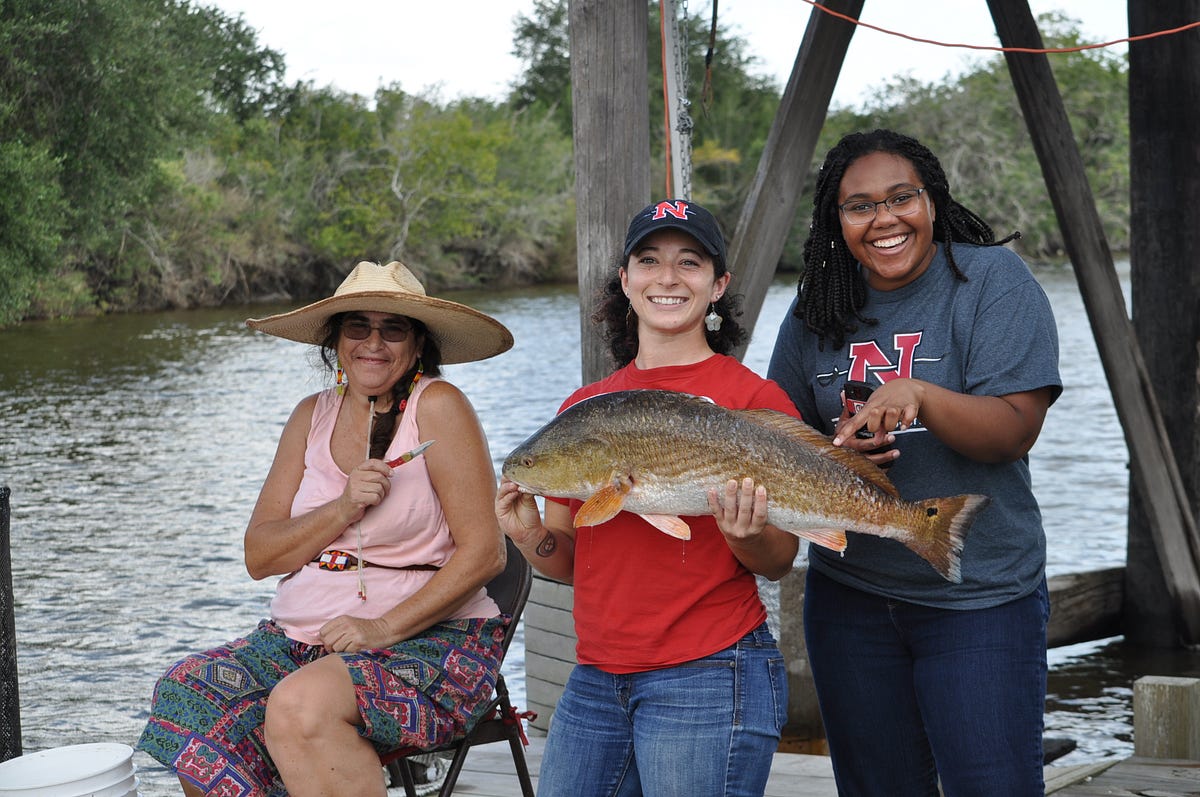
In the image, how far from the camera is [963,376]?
9.10 ft

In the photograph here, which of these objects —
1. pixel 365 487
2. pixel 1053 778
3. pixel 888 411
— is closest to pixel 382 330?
pixel 365 487

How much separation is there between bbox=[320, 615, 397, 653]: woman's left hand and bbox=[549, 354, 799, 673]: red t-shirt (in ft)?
2.67

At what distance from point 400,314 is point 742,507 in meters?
1.55

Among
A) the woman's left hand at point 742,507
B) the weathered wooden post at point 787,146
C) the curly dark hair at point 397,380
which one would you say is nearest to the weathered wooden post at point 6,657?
the curly dark hair at point 397,380

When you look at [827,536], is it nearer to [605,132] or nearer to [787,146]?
[605,132]

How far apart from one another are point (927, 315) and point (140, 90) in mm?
25360

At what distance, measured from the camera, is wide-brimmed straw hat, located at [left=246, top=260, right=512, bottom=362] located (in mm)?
3717

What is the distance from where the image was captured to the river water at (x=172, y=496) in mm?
8180

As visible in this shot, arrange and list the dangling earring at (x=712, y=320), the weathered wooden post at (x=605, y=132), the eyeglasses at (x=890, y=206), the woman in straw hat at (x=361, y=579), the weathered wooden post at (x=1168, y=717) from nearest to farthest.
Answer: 1. the eyeglasses at (x=890, y=206)
2. the dangling earring at (x=712, y=320)
3. the woman in straw hat at (x=361, y=579)
4. the weathered wooden post at (x=605, y=132)
5. the weathered wooden post at (x=1168, y=717)

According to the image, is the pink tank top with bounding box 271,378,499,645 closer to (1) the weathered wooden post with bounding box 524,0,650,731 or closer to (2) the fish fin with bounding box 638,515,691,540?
(1) the weathered wooden post with bounding box 524,0,650,731

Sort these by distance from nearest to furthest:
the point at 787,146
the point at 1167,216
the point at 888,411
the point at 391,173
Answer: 1. the point at 888,411
2. the point at 787,146
3. the point at 1167,216
4. the point at 391,173

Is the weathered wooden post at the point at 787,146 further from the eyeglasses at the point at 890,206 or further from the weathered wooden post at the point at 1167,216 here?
the weathered wooden post at the point at 1167,216

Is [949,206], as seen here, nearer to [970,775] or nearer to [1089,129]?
[970,775]

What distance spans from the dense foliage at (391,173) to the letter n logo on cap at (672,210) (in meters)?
25.4
